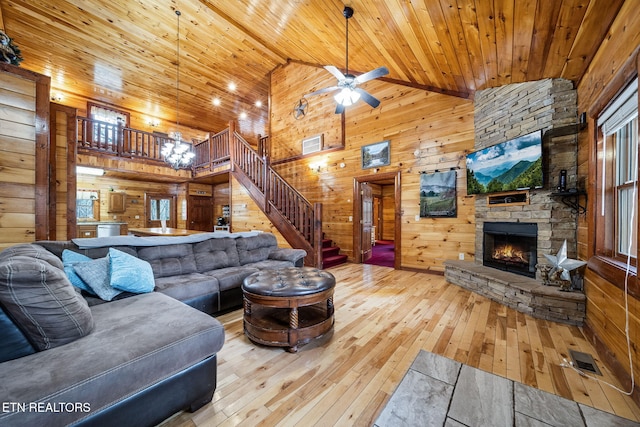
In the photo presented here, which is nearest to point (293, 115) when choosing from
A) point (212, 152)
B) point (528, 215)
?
point (212, 152)

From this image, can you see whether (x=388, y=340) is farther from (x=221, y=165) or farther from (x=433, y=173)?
(x=221, y=165)

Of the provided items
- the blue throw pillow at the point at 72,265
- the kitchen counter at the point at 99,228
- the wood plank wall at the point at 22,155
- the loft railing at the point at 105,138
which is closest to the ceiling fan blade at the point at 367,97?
the blue throw pillow at the point at 72,265

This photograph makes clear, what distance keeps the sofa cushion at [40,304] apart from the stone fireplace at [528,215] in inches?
157

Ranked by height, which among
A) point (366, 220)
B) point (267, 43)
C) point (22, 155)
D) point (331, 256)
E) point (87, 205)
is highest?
point (267, 43)

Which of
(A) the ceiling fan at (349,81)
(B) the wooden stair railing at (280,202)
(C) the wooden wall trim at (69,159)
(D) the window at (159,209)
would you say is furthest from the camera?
(D) the window at (159,209)

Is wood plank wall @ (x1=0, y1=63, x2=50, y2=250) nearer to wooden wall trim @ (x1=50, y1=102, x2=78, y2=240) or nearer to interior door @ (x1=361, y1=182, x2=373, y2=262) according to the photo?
wooden wall trim @ (x1=50, y1=102, x2=78, y2=240)

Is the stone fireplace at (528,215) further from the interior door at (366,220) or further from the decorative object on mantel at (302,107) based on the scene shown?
the decorative object on mantel at (302,107)

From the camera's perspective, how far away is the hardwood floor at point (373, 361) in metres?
1.44

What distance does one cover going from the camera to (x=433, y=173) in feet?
15.1

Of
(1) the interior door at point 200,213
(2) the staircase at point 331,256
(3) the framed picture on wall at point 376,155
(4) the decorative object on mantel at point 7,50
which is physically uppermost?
(4) the decorative object on mantel at point 7,50

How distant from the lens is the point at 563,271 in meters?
2.65

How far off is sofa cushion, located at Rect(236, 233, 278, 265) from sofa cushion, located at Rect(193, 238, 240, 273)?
97mm

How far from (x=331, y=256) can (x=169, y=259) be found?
3.51 m

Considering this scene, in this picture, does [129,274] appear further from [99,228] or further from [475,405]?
[99,228]
